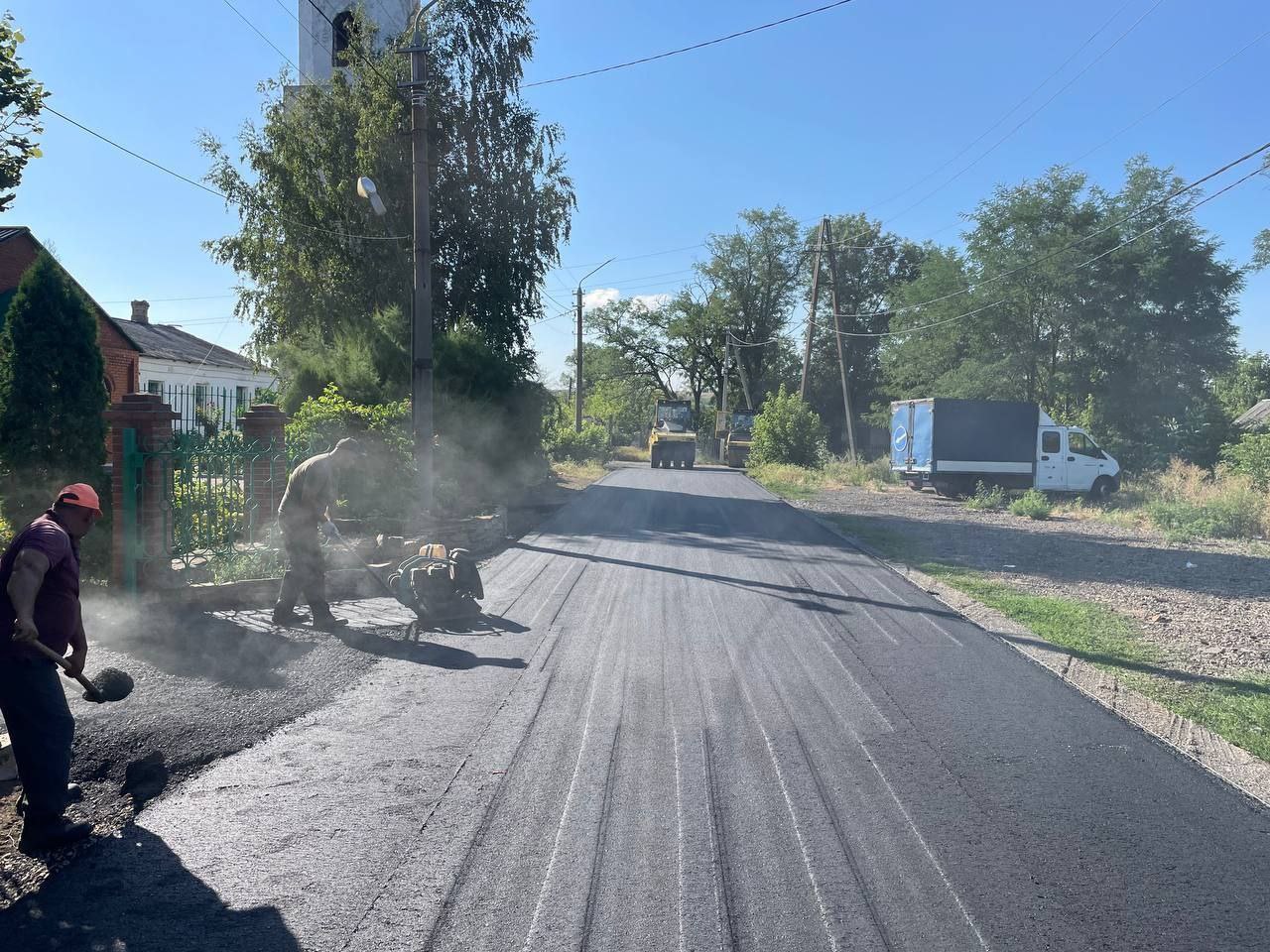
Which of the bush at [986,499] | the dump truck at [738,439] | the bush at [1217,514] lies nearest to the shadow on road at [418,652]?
the bush at [1217,514]

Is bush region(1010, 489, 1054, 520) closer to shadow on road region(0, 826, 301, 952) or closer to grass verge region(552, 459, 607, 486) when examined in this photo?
grass verge region(552, 459, 607, 486)

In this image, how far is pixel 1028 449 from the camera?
25.8 metres

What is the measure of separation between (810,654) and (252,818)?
4.54 m

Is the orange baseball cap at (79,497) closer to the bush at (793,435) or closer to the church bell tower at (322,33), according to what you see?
the church bell tower at (322,33)

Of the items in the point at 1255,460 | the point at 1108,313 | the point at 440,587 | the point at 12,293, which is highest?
the point at 1108,313

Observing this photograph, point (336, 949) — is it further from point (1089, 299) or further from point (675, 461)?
point (675, 461)

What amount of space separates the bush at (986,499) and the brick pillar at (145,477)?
1926cm

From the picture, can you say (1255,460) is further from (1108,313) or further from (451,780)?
(451,780)

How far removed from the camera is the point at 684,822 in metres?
4.20

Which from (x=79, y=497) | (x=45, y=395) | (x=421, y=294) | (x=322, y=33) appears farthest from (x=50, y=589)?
(x=322, y=33)

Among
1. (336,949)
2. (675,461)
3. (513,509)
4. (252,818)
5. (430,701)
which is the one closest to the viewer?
(336,949)

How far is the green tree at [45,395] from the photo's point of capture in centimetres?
846

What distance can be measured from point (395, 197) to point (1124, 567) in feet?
60.1

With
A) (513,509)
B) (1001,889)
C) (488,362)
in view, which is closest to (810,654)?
(1001,889)
